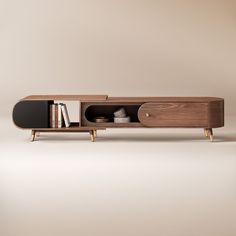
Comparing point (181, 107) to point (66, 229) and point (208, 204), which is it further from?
point (66, 229)

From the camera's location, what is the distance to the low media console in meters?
4.90

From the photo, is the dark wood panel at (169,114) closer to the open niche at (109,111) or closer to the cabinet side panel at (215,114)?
the cabinet side panel at (215,114)

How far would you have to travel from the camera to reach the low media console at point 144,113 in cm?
490

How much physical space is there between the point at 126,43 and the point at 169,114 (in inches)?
85.3

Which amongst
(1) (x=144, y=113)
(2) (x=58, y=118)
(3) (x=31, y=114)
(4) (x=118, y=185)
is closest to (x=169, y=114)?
(1) (x=144, y=113)

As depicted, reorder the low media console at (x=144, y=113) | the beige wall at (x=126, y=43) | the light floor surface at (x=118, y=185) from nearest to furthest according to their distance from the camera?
the light floor surface at (x=118, y=185)
the low media console at (x=144, y=113)
the beige wall at (x=126, y=43)

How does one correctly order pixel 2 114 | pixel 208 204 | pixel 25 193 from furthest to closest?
1. pixel 2 114
2. pixel 25 193
3. pixel 208 204

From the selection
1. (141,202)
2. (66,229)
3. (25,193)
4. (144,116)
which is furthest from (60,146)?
(66,229)

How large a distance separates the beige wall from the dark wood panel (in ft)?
6.41

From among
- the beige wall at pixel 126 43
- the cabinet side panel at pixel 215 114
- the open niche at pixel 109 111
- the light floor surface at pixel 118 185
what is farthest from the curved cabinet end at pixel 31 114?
the beige wall at pixel 126 43

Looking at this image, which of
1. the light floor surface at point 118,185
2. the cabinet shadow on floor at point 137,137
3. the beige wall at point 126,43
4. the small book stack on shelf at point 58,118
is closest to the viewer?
the light floor surface at point 118,185

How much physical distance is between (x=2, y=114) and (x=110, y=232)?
4.25m

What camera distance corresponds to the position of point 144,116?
4.91 m

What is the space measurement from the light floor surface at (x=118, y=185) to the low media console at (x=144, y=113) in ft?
0.49
